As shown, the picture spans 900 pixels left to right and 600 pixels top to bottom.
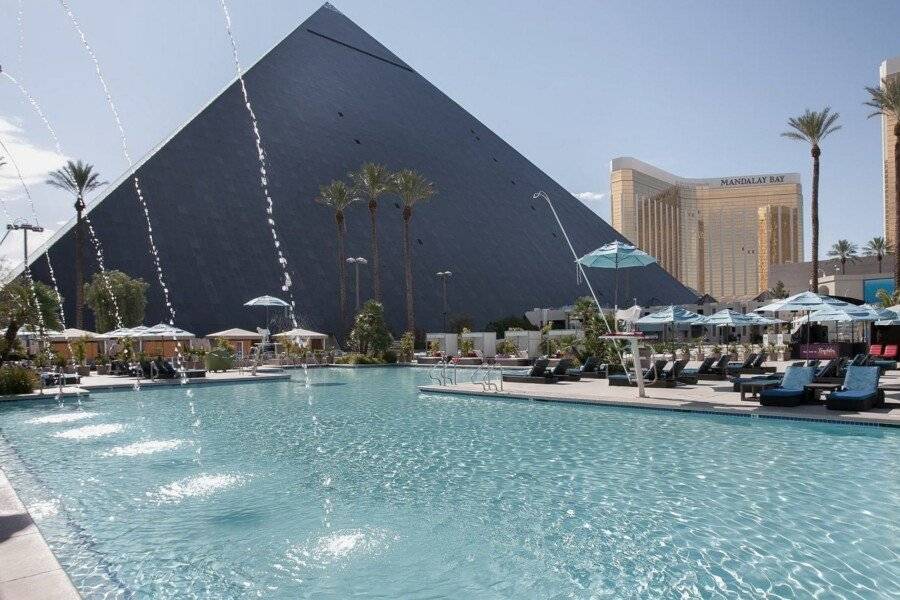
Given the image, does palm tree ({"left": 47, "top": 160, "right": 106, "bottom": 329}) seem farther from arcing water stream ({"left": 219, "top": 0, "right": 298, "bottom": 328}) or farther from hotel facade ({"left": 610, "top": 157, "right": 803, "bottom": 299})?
hotel facade ({"left": 610, "top": 157, "right": 803, "bottom": 299})

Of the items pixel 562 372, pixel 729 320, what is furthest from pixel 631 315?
pixel 729 320

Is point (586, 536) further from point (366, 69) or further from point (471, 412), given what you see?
point (366, 69)

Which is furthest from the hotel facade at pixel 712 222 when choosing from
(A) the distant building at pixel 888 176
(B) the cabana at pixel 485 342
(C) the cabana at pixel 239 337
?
(B) the cabana at pixel 485 342

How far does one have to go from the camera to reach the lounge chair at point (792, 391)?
42.3ft

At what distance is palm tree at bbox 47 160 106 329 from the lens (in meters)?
34.6

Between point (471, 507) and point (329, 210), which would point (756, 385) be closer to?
point (471, 507)

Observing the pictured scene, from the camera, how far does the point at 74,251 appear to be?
37250 mm

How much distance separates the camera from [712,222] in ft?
436

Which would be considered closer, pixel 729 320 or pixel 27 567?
pixel 27 567

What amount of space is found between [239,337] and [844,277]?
151 ft

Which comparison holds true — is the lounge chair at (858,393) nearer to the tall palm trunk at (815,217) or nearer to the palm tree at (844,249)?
the tall palm trunk at (815,217)

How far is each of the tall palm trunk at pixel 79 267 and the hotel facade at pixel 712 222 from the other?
97.1 meters

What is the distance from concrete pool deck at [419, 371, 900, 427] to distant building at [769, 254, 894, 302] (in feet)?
115

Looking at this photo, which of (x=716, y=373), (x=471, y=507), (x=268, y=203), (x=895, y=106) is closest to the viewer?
(x=471, y=507)
